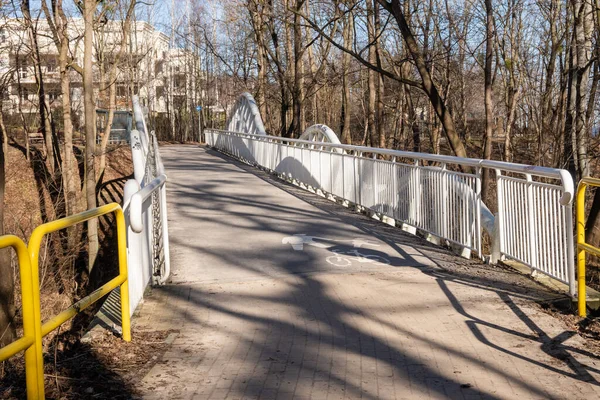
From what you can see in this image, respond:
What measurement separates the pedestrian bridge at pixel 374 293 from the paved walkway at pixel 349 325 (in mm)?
19

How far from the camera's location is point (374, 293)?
7496 mm

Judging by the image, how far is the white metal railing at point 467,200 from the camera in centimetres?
698

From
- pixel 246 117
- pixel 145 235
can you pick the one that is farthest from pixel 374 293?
pixel 246 117

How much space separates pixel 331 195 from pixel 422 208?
522cm

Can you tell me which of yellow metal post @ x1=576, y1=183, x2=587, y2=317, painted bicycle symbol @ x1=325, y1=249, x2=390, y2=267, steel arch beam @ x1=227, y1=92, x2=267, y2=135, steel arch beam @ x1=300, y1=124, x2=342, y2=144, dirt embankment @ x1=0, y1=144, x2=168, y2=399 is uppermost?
steel arch beam @ x1=227, y1=92, x2=267, y2=135

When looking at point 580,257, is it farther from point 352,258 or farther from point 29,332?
point 29,332

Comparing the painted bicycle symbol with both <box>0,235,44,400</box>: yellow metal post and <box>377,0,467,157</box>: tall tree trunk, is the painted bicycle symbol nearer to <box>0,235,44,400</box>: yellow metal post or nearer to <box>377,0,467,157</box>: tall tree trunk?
<box>0,235,44,400</box>: yellow metal post

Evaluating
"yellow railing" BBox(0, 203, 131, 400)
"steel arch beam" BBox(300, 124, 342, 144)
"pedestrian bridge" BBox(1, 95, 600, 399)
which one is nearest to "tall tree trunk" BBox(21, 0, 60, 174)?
"steel arch beam" BBox(300, 124, 342, 144)

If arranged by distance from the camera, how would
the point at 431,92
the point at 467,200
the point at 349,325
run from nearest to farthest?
the point at 349,325 < the point at 467,200 < the point at 431,92

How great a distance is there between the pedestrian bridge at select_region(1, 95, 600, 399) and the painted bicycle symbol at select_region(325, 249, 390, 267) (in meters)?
0.04

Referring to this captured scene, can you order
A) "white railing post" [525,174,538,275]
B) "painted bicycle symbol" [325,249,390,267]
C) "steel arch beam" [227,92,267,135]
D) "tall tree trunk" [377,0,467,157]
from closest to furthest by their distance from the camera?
1. "white railing post" [525,174,538,275]
2. "painted bicycle symbol" [325,249,390,267]
3. "tall tree trunk" [377,0,467,157]
4. "steel arch beam" [227,92,267,135]

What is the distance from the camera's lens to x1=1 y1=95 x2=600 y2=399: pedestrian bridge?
5.04 meters

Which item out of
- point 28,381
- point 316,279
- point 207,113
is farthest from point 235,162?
point 207,113

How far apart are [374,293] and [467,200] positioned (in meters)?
2.11
